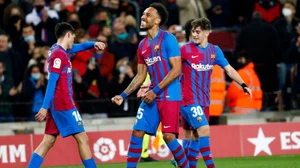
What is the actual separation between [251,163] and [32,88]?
4.89 metres

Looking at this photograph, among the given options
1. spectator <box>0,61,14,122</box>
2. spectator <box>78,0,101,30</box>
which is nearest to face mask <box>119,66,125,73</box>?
spectator <box>78,0,101,30</box>

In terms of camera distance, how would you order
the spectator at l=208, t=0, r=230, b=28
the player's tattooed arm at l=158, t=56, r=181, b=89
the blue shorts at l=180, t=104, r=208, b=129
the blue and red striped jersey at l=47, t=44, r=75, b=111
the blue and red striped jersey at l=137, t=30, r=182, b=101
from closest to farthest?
the player's tattooed arm at l=158, t=56, r=181, b=89 → the blue and red striped jersey at l=137, t=30, r=182, b=101 → the blue and red striped jersey at l=47, t=44, r=75, b=111 → the blue shorts at l=180, t=104, r=208, b=129 → the spectator at l=208, t=0, r=230, b=28

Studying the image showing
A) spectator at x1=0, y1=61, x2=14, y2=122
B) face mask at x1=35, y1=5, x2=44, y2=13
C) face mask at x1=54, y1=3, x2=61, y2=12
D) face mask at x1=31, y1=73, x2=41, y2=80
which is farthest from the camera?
face mask at x1=54, y1=3, x2=61, y2=12

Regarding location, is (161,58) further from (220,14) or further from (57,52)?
(220,14)

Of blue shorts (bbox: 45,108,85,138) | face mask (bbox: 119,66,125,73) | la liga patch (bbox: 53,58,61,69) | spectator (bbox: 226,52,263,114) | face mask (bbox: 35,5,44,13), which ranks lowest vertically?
blue shorts (bbox: 45,108,85,138)

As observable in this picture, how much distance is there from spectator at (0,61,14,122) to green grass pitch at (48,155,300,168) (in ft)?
7.43

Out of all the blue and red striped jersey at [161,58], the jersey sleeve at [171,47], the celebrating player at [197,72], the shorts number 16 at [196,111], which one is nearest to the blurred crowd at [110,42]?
the celebrating player at [197,72]

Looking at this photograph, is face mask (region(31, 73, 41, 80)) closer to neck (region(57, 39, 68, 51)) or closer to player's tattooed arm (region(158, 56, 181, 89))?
neck (region(57, 39, 68, 51))

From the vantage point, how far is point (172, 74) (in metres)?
13.5

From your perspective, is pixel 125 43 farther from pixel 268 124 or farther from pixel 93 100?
pixel 268 124

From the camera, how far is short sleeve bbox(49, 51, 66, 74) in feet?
46.2

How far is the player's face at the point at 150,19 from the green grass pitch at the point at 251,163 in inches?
169

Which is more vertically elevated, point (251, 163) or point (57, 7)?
point (57, 7)

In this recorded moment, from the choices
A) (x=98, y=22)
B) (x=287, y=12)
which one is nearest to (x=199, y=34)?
(x=98, y=22)
